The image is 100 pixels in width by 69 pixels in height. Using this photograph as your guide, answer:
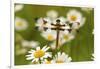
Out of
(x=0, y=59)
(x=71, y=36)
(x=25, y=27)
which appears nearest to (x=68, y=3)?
(x=71, y=36)

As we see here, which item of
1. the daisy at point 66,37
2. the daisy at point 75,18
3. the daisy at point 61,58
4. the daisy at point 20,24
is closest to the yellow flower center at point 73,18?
the daisy at point 75,18

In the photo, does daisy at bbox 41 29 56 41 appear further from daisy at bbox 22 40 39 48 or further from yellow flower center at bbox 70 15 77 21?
A: yellow flower center at bbox 70 15 77 21

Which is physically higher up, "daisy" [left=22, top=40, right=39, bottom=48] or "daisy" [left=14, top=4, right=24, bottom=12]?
"daisy" [left=14, top=4, right=24, bottom=12]

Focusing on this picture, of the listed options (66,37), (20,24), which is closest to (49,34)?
(66,37)

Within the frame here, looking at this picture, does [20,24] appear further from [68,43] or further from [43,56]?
[68,43]

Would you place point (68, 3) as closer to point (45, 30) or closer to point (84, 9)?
point (84, 9)

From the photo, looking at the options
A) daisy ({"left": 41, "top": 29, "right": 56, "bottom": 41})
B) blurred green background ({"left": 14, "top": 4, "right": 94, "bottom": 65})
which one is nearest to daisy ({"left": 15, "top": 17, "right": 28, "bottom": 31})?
blurred green background ({"left": 14, "top": 4, "right": 94, "bottom": 65})

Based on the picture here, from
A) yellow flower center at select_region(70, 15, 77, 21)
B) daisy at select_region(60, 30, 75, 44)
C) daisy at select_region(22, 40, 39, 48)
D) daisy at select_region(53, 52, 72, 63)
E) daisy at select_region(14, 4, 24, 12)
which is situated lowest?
daisy at select_region(53, 52, 72, 63)
